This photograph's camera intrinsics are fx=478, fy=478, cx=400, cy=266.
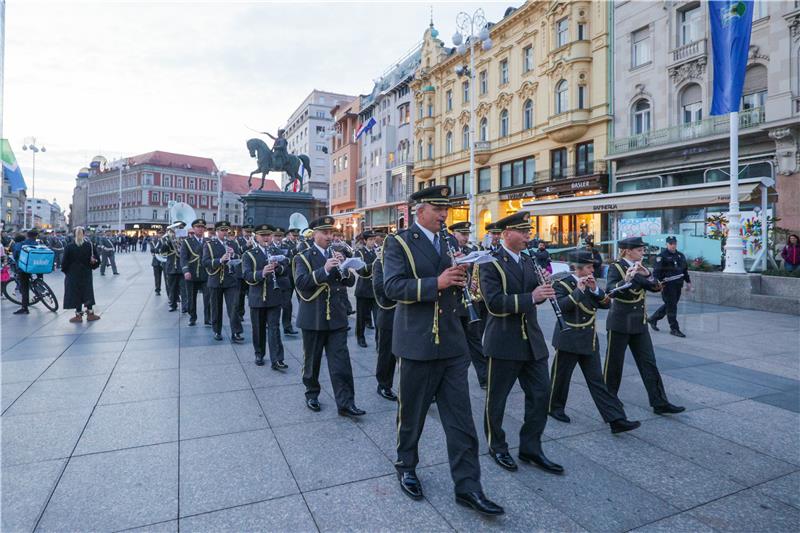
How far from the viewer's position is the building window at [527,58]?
3247 cm

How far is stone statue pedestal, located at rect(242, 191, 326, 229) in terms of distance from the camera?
21.6m

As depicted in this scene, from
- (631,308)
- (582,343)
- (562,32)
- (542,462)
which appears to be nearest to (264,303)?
(582,343)

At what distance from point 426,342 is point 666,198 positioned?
19567mm

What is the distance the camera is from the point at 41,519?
310 cm

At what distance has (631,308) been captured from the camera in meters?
5.15

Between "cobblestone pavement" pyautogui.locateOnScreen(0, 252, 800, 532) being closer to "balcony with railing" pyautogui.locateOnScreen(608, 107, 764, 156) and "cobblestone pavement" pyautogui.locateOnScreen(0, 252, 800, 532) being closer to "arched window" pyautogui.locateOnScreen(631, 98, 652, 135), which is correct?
"balcony with railing" pyautogui.locateOnScreen(608, 107, 764, 156)

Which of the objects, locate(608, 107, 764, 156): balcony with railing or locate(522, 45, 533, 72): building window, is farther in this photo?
locate(522, 45, 533, 72): building window

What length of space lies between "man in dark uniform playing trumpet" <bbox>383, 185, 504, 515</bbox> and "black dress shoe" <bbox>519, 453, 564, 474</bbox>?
785mm

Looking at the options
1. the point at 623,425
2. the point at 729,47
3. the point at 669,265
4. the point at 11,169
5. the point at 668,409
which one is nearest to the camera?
the point at 623,425

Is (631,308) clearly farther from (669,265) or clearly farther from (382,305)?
(669,265)

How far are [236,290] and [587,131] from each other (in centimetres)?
2601

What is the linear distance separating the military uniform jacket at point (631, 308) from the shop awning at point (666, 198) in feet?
45.3

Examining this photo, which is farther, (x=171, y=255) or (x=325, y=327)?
(x=171, y=255)

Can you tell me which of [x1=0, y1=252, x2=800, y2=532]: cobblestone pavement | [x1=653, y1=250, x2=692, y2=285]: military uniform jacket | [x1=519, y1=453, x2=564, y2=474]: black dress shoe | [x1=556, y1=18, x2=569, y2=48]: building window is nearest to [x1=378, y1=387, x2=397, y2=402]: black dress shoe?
[x1=0, y1=252, x2=800, y2=532]: cobblestone pavement
